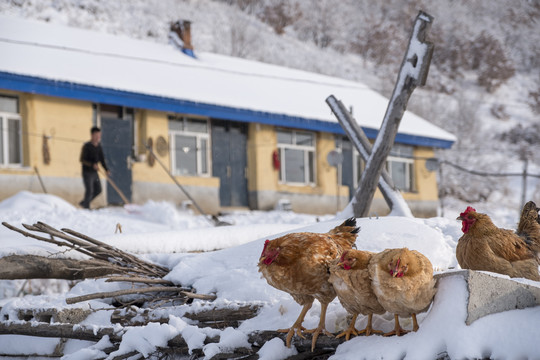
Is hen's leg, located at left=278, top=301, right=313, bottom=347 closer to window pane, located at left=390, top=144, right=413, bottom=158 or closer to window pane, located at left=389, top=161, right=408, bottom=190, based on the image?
window pane, located at left=390, top=144, right=413, bottom=158

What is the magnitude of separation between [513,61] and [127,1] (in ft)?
97.6

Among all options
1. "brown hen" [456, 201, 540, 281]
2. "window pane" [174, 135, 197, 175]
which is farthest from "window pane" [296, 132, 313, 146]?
"brown hen" [456, 201, 540, 281]

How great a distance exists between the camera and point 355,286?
426 centimetres

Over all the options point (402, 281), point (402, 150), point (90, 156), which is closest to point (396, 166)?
point (402, 150)

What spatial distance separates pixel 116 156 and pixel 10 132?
2513mm

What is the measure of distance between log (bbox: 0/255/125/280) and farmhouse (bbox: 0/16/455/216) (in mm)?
8336

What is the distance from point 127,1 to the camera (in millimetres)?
48875

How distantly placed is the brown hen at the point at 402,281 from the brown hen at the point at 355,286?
0.10 m

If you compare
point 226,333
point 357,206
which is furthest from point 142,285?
point 357,206

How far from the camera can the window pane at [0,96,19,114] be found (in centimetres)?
1498

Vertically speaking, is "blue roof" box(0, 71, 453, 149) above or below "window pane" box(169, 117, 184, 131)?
above

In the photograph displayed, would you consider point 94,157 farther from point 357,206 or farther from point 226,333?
point 226,333

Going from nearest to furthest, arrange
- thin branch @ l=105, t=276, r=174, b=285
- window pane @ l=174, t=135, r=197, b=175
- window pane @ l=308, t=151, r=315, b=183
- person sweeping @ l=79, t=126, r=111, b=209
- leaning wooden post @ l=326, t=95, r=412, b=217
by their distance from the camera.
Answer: thin branch @ l=105, t=276, r=174, b=285 → leaning wooden post @ l=326, t=95, r=412, b=217 → person sweeping @ l=79, t=126, r=111, b=209 → window pane @ l=174, t=135, r=197, b=175 → window pane @ l=308, t=151, r=315, b=183

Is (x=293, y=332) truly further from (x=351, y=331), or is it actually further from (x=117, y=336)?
(x=117, y=336)
